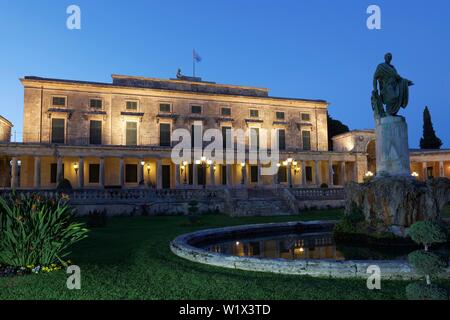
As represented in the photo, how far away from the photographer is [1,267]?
265 inches

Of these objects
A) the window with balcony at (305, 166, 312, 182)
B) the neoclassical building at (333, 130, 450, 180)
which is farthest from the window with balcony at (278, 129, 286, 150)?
the neoclassical building at (333, 130, 450, 180)

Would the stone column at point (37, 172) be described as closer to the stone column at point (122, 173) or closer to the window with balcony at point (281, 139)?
the stone column at point (122, 173)

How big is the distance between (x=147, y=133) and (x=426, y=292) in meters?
32.8

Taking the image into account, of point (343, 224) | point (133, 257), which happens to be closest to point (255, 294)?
point (133, 257)

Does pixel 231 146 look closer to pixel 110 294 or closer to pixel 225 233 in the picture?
pixel 225 233

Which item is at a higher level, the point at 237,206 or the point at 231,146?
the point at 231,146

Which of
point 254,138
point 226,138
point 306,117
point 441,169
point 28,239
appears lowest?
point 28,239

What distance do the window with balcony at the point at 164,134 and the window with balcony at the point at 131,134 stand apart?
2.53m

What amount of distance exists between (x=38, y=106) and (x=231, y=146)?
756 inches

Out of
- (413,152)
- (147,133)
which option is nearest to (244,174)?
(147,133)

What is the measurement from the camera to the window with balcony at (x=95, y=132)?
3344 centimetres

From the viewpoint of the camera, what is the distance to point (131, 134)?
113 feet

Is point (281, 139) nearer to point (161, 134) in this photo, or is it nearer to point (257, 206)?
point (161, 134)
